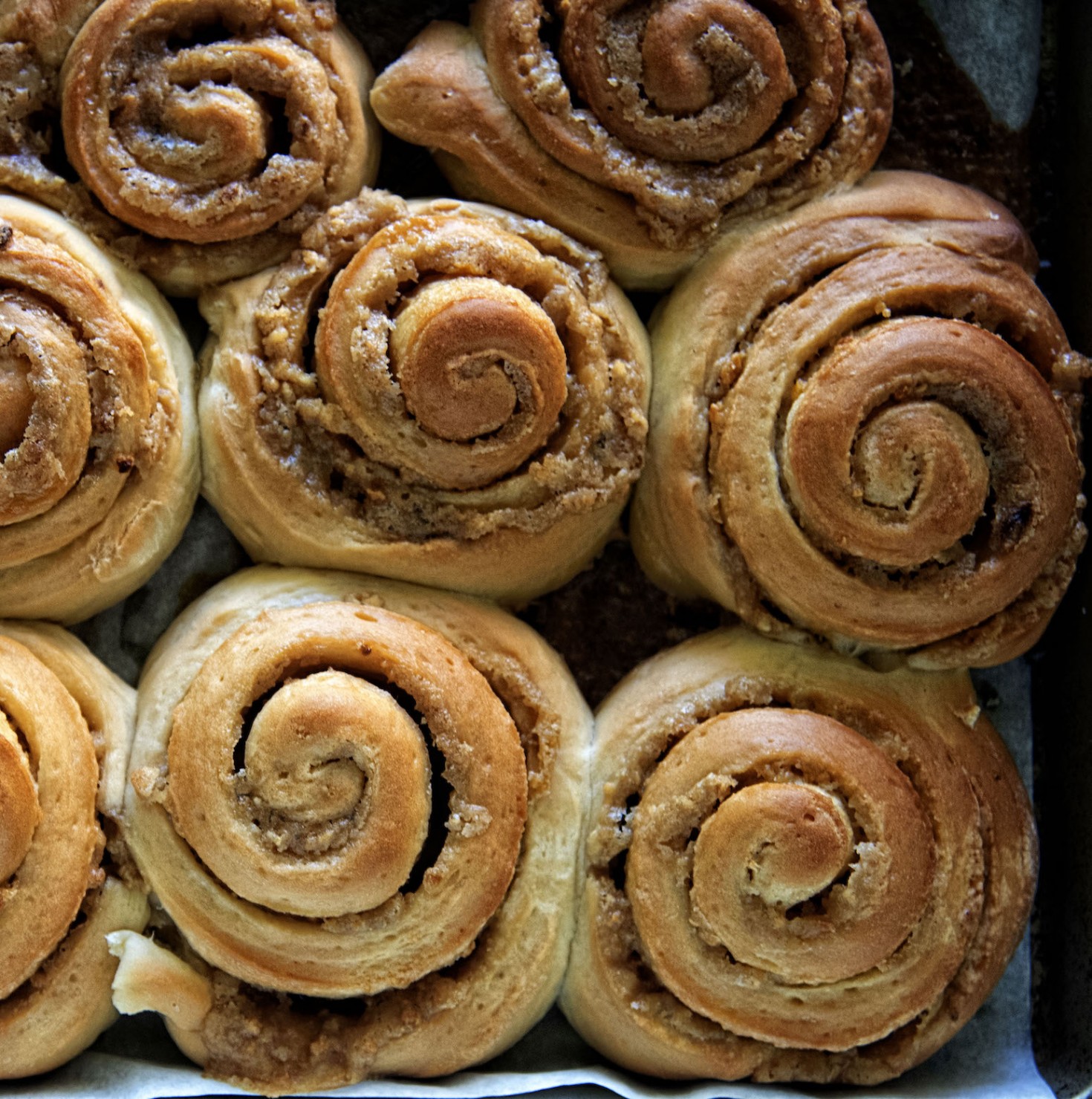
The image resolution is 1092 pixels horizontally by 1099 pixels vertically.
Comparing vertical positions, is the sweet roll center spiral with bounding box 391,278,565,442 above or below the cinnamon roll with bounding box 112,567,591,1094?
above

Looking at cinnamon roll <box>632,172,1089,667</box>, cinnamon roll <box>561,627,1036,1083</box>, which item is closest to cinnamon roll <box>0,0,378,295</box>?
cinnamon roll <box>632,172,1089,667</box>

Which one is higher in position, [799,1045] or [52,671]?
[52,671]

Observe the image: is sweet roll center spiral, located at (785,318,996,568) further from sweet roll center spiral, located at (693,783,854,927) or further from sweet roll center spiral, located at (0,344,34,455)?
sweet roll center spiral, located at (0,344,34,455)

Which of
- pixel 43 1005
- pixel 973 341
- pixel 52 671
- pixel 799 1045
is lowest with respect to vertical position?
pixel 799 1045

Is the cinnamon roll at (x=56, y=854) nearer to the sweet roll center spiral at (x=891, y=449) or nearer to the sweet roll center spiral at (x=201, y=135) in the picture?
the sweet roll center spiral at (x=201, y=135)

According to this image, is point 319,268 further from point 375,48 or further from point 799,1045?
point 799,1045

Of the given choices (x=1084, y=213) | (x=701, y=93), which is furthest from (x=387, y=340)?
(x=1084, y=213)

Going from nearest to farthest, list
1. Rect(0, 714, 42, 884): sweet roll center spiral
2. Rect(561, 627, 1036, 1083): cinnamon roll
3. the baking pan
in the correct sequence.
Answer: Rect(0, 714, 42, 884): sweet roll center spiral
Rect(561, 627, 1036, 1083): cinnamon roll
the baking pan
